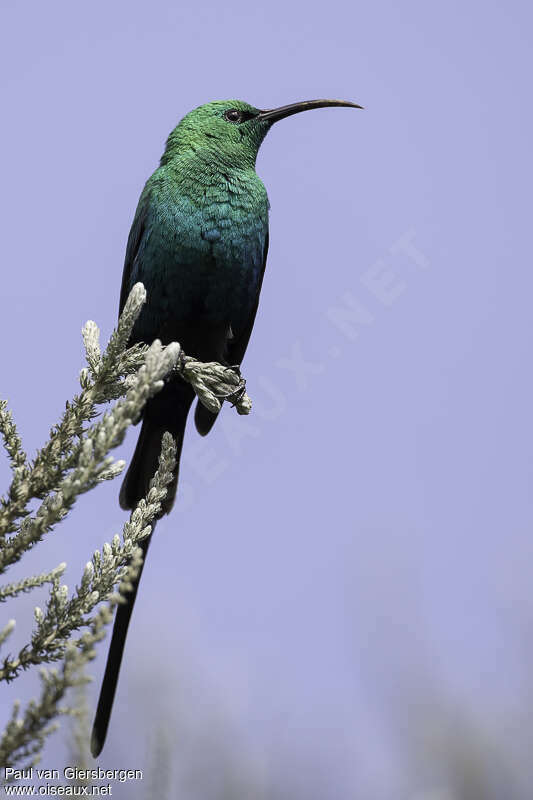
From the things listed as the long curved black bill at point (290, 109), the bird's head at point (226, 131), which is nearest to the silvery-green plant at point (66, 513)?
the bird's head at point (226, 131)

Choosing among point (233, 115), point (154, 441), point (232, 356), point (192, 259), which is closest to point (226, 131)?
point (233, 115)

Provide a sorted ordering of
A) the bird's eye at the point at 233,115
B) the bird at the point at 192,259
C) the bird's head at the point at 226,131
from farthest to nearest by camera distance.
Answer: the bird's eye at the point at 233,115, the bird's head at the point at 226,131, the bird at the point at 192,259

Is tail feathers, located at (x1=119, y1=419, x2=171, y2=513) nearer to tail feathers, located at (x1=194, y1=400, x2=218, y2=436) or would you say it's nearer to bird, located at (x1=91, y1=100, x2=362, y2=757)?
bird, located at (x1=91, y1=100, x2=362, y2=757)

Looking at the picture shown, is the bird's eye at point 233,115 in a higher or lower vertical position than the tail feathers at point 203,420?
higher

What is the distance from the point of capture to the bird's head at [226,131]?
4.77 meters

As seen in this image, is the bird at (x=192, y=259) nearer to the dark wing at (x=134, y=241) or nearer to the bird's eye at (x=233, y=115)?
the dark wing at (x=134, y=241)

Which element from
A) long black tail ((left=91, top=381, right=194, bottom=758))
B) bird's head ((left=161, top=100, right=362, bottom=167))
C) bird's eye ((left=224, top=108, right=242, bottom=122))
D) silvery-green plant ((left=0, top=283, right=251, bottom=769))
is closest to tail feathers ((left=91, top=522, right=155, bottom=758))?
long black tail ((left=91, top=381, right=194, bottom=758))

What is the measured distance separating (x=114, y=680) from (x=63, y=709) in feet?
4.80

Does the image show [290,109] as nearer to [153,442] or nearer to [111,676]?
[153,442]

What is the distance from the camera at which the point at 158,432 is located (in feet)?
15.6

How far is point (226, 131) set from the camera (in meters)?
5.02

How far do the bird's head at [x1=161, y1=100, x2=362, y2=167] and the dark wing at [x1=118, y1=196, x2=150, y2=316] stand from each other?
36 centimetres

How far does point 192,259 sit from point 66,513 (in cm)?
245

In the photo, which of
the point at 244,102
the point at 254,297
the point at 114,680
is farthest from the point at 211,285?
the point at 114,680
